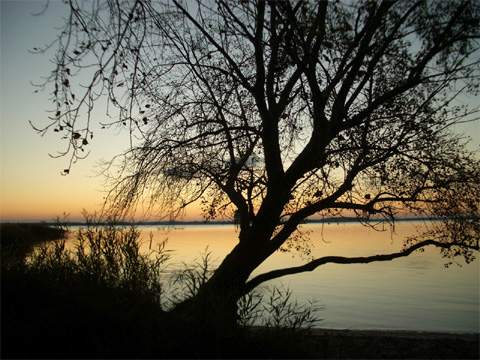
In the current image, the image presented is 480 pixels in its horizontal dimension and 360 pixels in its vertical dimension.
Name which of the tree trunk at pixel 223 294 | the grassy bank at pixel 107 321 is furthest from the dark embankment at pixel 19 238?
the tree trunk at pixel 223 294

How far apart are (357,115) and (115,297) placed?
5667 millimetres

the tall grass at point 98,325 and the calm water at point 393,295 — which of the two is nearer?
the tall grass at point 98,325

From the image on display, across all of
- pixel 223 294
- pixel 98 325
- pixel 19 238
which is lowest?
pixel 98 325

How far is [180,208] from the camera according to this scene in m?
9.12

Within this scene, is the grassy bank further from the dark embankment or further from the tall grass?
the dark embankment

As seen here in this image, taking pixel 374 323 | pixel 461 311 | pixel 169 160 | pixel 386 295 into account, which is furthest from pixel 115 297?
pixel 386 295

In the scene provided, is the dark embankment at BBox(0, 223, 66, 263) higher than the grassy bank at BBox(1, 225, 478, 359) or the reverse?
higher

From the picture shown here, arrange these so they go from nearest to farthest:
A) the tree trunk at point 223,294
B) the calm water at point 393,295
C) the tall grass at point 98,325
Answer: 1. the tall grass at point 98,325
2. the tree trunk at point 223,294
3. the calm water at point 393,295

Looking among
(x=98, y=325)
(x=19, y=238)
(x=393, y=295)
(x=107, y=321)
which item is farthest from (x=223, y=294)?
(x=19, y=238)

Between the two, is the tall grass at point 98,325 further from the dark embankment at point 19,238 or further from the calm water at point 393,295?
the calm water at point 393,295

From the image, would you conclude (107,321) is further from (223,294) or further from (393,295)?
(393,295)

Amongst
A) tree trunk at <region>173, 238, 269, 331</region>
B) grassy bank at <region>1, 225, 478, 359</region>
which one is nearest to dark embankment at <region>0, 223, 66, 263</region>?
grassy bank at <region>1, 225, 478, 359</region>

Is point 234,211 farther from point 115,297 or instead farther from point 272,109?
point 115,297

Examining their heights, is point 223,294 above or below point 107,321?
above
